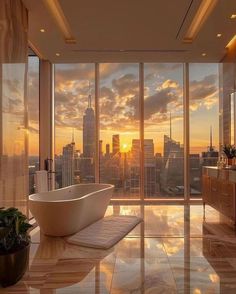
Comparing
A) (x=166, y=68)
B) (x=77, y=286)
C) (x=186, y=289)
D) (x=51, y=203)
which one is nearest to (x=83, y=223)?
(x=51, y=203)

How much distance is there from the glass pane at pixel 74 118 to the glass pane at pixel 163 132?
124 centimetres

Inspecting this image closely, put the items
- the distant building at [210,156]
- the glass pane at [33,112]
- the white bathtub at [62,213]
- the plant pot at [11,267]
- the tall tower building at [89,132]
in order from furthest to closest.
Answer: the tall tower building at [89,132], the distant building at [210,156], the glass pane at [33,112], the white bathtub at [62,213], the plant pot at [11,267]

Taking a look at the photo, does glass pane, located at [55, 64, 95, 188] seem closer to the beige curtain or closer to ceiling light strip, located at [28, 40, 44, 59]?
ceiling light strip, located at [28, 40, 44, 59]

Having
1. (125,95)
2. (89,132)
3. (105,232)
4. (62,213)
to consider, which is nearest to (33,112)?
(89,132)

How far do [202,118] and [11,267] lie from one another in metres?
5.12

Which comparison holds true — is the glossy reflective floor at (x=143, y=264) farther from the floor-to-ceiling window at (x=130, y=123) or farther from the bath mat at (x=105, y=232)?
the floor-to-ceiling window at (x=130, y=123)

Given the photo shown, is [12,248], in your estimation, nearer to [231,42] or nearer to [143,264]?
[143,264]

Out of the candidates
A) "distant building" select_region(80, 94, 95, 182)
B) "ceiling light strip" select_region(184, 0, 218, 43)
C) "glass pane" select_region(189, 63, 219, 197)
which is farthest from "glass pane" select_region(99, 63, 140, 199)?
"ceiling light strip" select_region(184, 0, 218, 43)

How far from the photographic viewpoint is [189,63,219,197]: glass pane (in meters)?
6.47

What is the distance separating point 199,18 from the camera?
432 cm

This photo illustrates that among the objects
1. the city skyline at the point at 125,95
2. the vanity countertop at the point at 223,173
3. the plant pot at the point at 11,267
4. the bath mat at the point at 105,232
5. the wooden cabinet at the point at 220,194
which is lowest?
the bath mat at the point at 105,232

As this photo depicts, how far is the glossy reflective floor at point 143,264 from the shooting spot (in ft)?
8.24

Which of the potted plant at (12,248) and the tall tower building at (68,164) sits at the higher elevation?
the tall tower building at (68,164)

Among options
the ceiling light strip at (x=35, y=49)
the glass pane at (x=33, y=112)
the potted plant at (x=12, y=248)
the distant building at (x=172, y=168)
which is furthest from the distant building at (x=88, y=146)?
the potted plant at (x=12, y=248)
